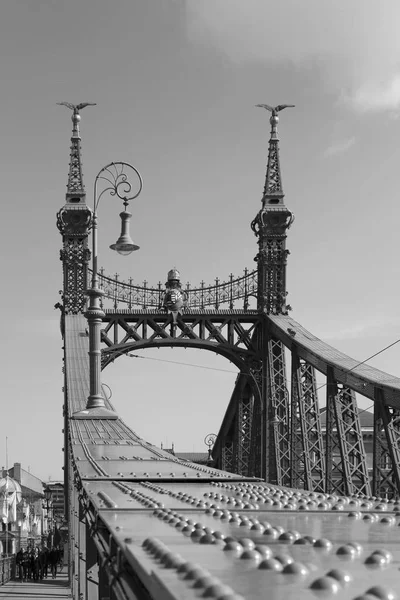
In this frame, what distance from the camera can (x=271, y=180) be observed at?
3594 centimetres

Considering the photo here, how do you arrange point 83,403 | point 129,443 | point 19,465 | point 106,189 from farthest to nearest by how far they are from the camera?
point 19,465 < point 83,403 < point 106,189 < point 129,443

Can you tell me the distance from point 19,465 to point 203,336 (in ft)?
402

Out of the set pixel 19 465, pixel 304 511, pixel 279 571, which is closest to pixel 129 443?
pixel 304 511

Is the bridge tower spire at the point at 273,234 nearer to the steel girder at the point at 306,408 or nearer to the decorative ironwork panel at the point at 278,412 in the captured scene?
the decorative ironwork panel at the point at 278,412

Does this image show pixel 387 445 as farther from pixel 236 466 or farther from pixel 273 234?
pixel 236 466

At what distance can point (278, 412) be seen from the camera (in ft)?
115

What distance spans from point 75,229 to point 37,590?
12.4 m

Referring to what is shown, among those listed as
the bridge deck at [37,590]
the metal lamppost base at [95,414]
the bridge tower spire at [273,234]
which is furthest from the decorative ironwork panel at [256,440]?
the metal lamppost base at [95,414]

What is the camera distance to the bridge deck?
27.0 metres

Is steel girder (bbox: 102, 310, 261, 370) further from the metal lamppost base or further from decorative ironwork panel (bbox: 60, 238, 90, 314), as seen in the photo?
the metal lamppost base

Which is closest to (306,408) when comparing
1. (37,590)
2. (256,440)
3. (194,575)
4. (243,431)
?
(256,440)

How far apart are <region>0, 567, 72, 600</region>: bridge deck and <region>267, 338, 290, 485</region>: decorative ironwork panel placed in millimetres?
7837

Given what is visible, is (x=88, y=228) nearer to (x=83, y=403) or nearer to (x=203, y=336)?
(x=203, y=336)

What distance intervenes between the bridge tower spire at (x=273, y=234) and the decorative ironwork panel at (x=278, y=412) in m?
1.53
